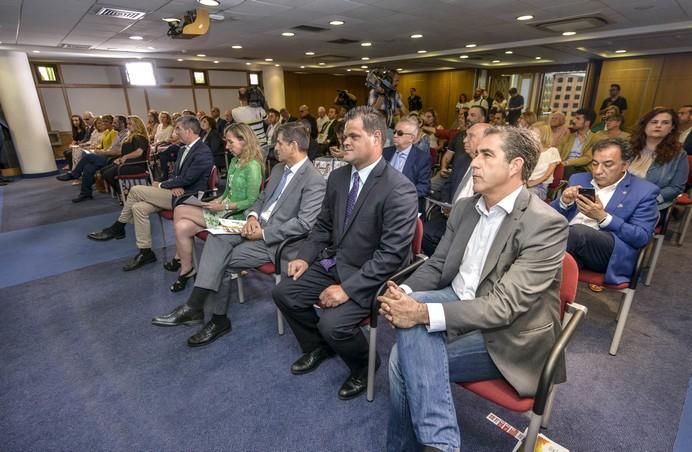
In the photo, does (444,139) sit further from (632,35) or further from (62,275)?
(62,275)

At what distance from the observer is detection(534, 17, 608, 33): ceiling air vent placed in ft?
18.6

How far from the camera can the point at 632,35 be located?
6.50 meters

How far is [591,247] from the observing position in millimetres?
1991

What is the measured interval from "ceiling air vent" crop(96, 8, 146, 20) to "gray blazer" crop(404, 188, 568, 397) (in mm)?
5859

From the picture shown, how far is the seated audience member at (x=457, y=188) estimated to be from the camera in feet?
8.00

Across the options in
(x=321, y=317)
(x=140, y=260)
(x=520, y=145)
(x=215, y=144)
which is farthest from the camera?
(x=215, y=144)

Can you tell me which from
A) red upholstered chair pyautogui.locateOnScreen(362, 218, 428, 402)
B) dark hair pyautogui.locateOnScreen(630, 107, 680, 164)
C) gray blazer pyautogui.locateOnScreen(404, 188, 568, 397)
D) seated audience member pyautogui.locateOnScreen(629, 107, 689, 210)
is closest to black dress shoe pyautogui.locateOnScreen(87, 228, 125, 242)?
red upholstered chair pyautogui.locateOnScreen(362, 218, 428, 402)

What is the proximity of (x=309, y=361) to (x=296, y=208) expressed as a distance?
3.20ft

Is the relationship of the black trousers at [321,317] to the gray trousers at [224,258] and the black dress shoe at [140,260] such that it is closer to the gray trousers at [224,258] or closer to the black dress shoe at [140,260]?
the gray trousers at [224,258]

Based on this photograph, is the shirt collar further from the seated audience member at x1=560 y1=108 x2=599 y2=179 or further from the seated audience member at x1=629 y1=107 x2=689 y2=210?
the seated audience member at x1=560 y1=108 x2=599 y2=179

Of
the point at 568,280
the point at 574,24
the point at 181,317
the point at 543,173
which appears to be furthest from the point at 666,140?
the point at 574,24

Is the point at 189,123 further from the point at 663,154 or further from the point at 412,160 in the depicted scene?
the point at 663,154

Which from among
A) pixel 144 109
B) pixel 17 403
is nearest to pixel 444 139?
pixel 17 403

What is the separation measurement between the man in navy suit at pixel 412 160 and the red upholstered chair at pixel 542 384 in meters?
1.85
